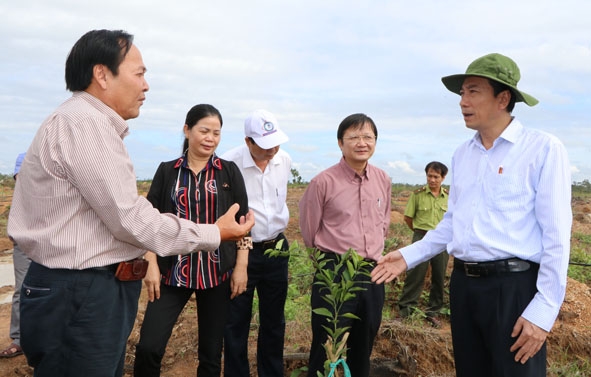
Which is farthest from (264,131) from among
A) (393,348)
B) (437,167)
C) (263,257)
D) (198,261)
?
(437,167)

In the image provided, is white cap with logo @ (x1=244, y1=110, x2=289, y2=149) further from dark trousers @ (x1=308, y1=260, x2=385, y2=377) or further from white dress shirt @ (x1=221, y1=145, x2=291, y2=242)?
dark trousers @ (x1=308, y1=260, x2=385, y2=377)

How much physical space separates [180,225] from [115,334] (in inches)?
18.7

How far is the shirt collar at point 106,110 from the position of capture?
200cm

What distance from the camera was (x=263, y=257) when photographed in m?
3.57

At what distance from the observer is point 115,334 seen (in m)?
2.04

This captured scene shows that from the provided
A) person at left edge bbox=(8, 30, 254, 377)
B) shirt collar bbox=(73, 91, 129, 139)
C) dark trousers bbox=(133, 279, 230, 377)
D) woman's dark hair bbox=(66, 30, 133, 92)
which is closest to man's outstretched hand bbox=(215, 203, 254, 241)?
person at left edge bbox=(8, 30, 254, 377)

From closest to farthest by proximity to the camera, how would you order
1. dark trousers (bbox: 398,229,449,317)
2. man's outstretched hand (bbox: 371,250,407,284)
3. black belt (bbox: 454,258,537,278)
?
1. black belt (bbox: 454,258,537,278)
2. man's outstretched hand (bbox: 371,250,407,284)
3. dark trousers (bbox: 398,229,449,317)

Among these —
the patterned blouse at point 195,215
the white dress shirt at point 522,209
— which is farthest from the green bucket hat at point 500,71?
the patterned blouse at point 195,215

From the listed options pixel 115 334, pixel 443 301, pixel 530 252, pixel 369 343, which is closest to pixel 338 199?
pixel 369 343

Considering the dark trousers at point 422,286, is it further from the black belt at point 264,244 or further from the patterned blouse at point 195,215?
the patterned blouse at point 195,215

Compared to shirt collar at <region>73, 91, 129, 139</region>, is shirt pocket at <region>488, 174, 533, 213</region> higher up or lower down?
lower down

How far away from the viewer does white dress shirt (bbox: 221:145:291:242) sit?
11.8 ft

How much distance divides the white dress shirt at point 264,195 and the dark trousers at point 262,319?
131 millimetres

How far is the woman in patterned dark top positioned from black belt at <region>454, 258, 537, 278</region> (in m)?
1.32
